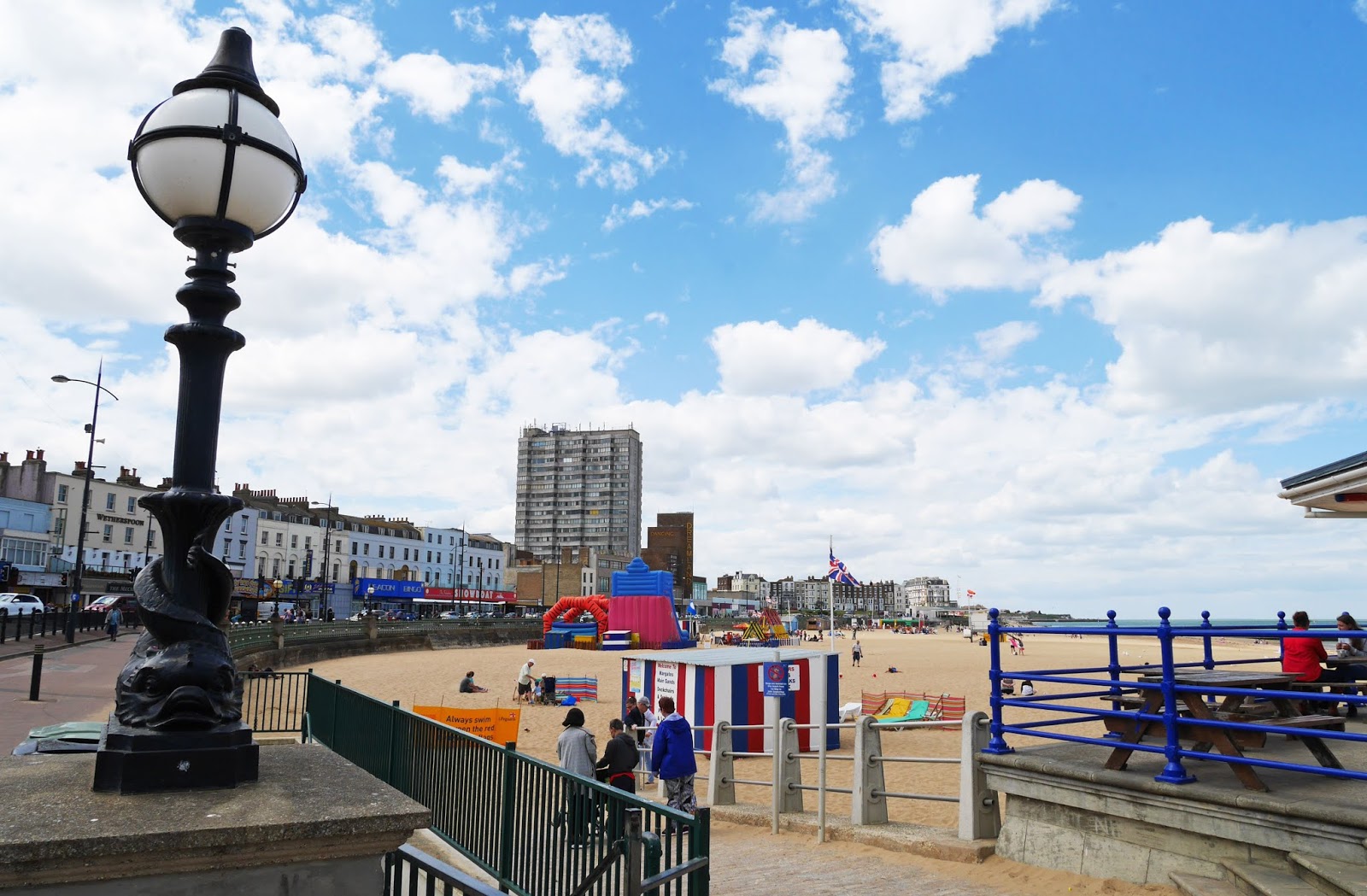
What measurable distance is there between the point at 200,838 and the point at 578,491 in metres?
180

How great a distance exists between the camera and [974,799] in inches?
307

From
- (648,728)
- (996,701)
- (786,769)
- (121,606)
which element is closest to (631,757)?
(786,769)

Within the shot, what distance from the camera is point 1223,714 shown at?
6.44 metres

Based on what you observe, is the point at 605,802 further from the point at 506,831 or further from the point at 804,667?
the point at 804,667

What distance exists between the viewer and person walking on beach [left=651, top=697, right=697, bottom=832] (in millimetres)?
9859

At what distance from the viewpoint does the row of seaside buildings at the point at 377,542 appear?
214 feet

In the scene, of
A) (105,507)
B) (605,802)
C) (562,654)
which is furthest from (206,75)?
(105,507)

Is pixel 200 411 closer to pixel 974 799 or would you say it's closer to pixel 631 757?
pixel 974 799

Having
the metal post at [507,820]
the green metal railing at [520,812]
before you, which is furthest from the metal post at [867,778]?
the metal post at [507,820]

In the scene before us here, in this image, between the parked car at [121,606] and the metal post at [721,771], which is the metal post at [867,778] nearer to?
the metal post at [721,771]

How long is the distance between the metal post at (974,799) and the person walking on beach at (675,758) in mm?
3114

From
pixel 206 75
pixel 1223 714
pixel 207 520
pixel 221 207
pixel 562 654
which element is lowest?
pixel 562 654

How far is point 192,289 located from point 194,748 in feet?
5.95

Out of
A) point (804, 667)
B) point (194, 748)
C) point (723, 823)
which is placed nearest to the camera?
point (194, 748)
